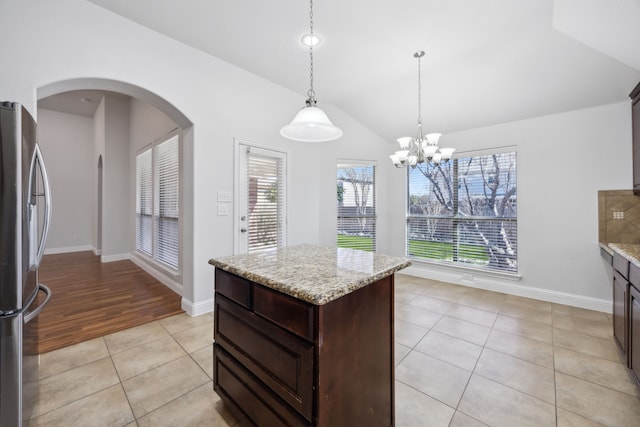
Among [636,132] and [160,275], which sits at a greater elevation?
[636,132]

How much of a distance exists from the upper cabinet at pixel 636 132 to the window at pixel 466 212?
1125 mm

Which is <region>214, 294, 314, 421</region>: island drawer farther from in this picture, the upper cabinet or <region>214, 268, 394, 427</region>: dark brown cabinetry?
the upper cabinet

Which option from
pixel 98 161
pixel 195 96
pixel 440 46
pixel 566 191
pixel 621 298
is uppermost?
pixel 440 46

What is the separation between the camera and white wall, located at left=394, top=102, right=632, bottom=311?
3.13 m

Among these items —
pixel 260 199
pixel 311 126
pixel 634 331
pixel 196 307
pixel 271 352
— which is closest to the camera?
pixel 271 352

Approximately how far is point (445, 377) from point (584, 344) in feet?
5.18

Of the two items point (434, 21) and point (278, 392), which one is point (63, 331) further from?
point (434, 21)

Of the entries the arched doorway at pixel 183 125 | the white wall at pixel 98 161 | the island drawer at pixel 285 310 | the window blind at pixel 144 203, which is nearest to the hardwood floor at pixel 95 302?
the arched doorway at pixel 183 125

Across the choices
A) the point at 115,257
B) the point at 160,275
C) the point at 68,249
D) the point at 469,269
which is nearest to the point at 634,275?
the point at 469,269

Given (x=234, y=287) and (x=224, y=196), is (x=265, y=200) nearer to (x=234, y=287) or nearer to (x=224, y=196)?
(x=224, y=196)

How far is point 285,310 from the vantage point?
115cm

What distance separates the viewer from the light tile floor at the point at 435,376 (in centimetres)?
161

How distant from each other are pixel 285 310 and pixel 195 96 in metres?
2.87

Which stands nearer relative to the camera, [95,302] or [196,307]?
[196,307]
